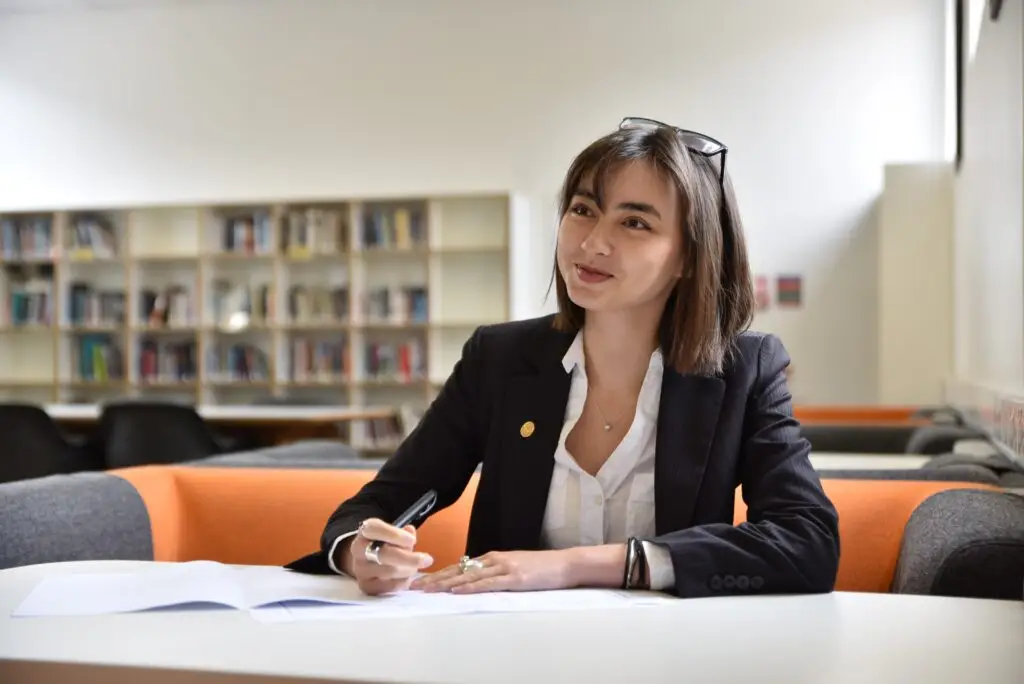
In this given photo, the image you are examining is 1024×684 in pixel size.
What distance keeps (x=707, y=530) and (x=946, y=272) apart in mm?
5974

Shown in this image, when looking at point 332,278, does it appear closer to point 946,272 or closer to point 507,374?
point 946,272

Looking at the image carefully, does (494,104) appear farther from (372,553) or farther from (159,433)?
(372,553)

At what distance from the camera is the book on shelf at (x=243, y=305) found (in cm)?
825

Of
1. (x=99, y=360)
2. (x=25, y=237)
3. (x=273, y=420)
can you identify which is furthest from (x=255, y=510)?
(x=25, y=237)

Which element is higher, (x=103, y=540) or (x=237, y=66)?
(x=237, y=66)

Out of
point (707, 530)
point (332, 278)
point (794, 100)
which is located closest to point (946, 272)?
point (794, 100)

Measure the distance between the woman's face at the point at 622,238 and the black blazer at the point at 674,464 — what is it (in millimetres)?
156

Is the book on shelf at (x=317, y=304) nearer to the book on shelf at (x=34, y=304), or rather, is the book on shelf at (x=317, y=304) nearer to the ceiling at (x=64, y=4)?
the book on shelf at (x=34, y=304)

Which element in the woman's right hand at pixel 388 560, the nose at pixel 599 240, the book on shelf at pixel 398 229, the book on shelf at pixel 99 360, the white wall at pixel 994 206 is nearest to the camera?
the woman's right hand at pixel 388 560

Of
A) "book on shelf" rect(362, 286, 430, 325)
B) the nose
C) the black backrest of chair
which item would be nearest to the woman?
the nose

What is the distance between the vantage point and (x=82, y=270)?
340 inches

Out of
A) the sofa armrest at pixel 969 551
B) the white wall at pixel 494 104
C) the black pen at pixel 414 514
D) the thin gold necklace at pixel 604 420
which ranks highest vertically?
the white wall at pixel 494 104

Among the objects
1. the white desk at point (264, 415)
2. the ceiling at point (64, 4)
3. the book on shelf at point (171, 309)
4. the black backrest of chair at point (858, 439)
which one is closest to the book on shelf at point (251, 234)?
the book on shelf at point (171, 309)

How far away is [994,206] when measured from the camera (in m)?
3.81
